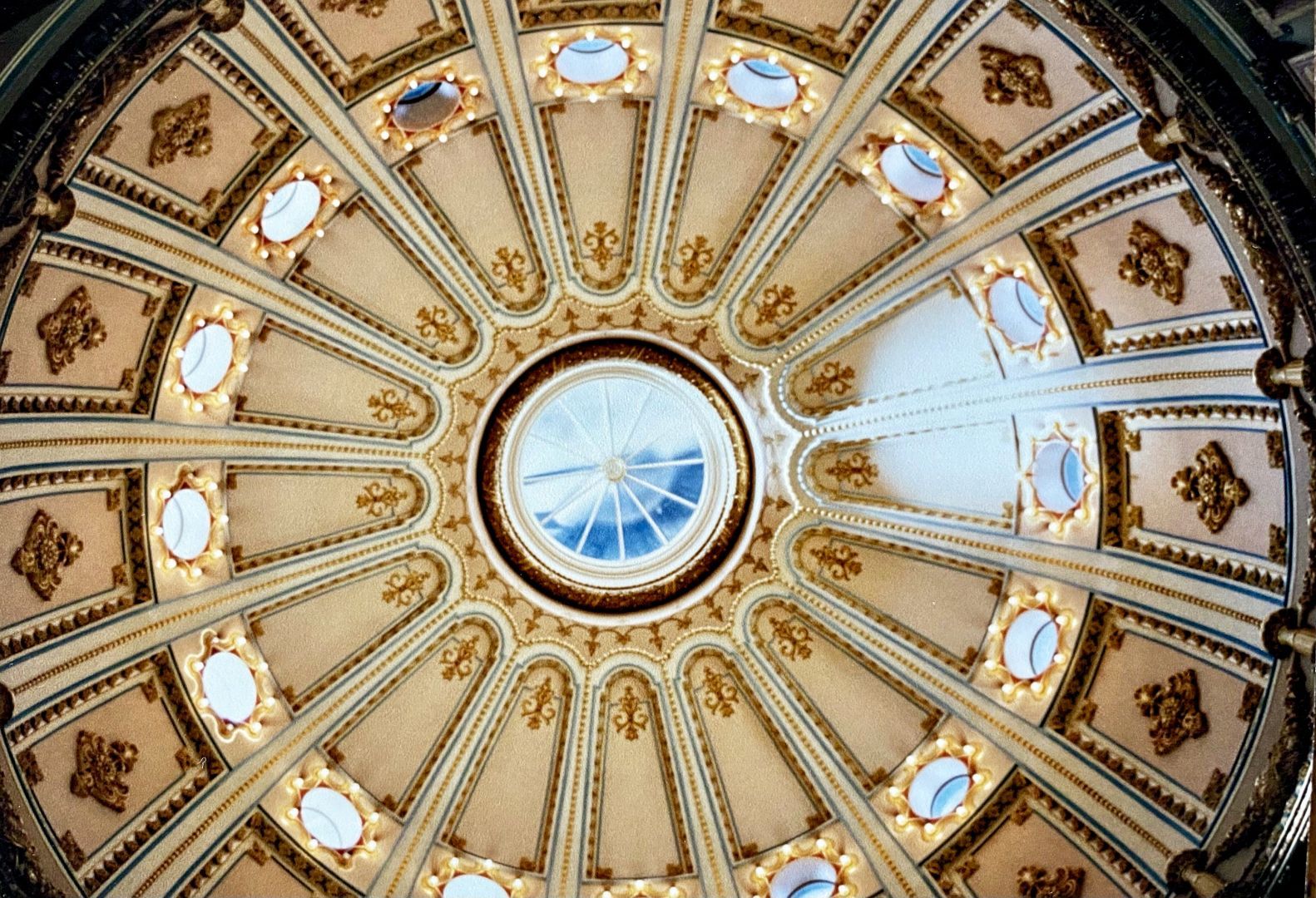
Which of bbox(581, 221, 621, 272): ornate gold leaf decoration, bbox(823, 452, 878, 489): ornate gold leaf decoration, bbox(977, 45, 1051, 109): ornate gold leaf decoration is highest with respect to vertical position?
bbox(977, 45, 1051, 109): ornate gold leaf decoration

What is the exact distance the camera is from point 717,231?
19.6 meters

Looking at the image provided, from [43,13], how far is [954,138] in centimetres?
1040

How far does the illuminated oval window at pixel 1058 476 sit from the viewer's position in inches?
698

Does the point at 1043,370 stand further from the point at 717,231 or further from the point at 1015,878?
the point at 1015,878

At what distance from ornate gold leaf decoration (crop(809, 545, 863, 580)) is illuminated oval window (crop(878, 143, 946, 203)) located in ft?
17.8

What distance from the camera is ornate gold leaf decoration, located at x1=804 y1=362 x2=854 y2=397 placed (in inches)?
781

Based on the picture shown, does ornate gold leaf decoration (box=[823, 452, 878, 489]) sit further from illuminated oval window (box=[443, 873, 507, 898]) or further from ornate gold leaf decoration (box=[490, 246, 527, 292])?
illuminated oval window (box=[443, 873, 507, 898])

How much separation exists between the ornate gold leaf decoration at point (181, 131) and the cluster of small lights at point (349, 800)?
863 centimetres

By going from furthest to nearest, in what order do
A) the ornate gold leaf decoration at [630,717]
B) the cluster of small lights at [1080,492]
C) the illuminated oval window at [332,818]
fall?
1. the ornate gold leaf decoration at [630,717]
2. the illuminated oval window at [332,818]
3. the cluster of small lights at [1080,492]

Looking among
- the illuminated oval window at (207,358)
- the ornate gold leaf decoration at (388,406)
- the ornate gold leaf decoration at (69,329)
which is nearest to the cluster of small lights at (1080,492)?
the ornate gold leaf decoration at (388,406)

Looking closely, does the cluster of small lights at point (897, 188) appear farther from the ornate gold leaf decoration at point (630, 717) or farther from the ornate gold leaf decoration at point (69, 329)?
the ornate gold leaf decoration at point (69, 329)

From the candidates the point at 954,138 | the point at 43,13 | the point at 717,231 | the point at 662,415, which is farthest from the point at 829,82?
the point at 43,13

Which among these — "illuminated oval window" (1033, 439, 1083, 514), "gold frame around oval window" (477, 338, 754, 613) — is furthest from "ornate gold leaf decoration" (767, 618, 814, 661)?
"illuminated oval window" (1033, 439, 1083, 514)

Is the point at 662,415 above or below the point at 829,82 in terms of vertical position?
below
